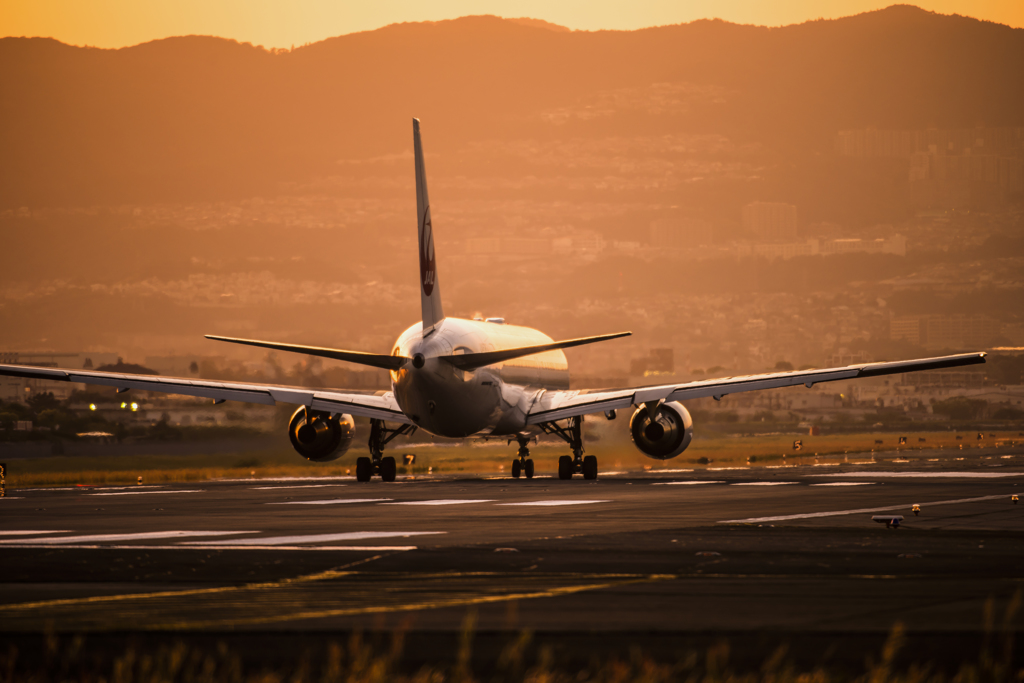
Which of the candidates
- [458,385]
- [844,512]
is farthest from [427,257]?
[844,512]

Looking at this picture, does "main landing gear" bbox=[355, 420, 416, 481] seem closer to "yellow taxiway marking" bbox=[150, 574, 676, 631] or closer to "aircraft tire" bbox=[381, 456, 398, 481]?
"aircraft tire" bbox=[381, 456, 398, 481]

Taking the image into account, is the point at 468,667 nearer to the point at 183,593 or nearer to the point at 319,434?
the point at 183,593

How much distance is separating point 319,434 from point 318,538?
2895 centimetres

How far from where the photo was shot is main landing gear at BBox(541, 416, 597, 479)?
49750mm

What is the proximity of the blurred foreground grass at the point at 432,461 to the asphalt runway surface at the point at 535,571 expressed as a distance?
24055 mm

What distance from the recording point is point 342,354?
4159 cm

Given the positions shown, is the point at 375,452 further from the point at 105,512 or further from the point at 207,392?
the point at 105,512

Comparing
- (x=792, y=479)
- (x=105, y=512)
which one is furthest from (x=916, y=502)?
(x=105, y=512)

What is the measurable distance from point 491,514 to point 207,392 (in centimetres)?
2278

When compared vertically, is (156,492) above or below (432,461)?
above

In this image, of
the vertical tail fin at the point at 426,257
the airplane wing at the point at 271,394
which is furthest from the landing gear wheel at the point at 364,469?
the vertical tail fin at the point at 426,257

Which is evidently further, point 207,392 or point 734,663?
point 207,392

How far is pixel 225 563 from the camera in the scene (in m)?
17.2

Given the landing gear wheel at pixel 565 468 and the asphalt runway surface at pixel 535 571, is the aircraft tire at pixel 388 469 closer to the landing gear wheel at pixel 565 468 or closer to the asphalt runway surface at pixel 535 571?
the landing gear wheel at pixel 565 468
